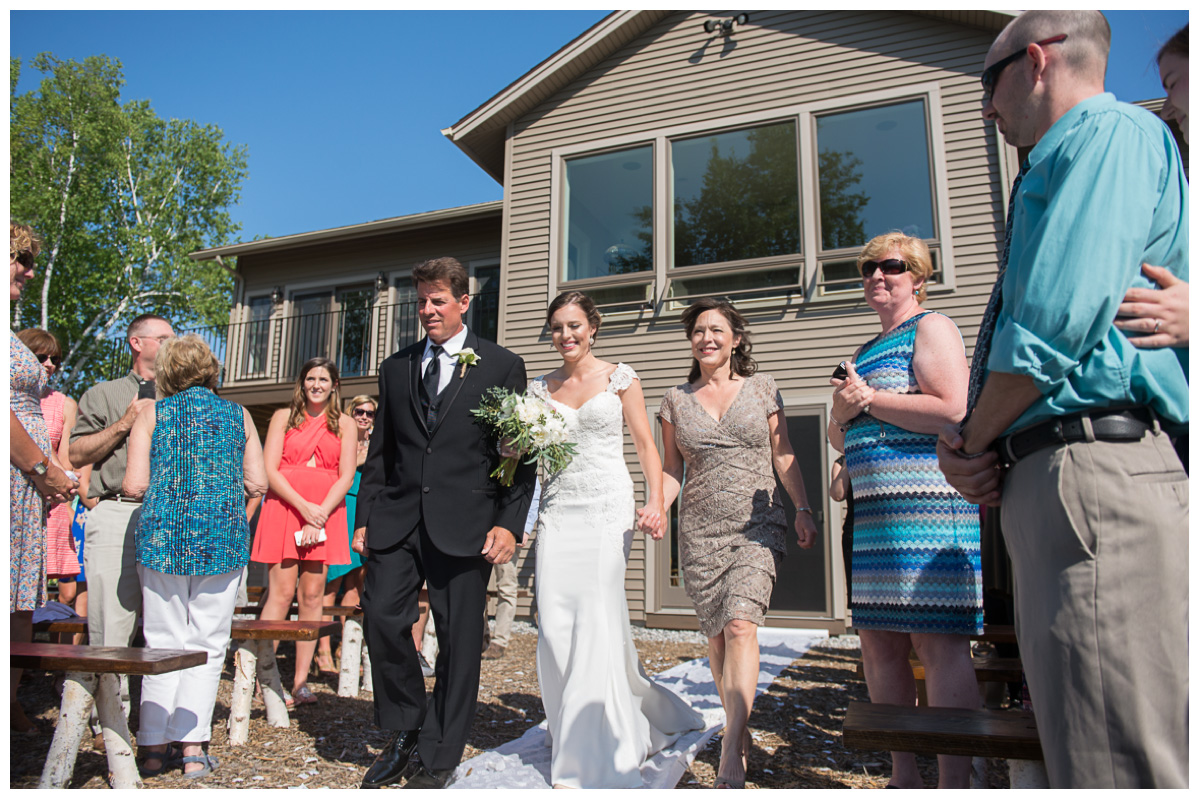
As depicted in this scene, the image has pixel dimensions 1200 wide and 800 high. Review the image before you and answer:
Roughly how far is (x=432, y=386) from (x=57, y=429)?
2.61m

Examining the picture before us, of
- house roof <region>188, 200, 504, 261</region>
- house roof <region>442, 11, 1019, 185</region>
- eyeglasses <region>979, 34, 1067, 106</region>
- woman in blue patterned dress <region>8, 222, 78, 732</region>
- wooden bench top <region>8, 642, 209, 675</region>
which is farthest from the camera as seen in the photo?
house roof <region>188, 200, 504, 261</region>

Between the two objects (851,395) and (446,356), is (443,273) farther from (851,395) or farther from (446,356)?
(851,395)

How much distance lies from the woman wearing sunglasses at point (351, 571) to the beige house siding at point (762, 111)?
3661 millimetres

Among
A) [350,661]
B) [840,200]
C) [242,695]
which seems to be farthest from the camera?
[840,200]

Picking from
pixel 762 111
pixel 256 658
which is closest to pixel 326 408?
pixel 256 658

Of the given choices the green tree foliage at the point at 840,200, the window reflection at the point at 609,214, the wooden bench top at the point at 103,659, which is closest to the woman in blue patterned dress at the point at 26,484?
the wooden bench top at the point at 103,659

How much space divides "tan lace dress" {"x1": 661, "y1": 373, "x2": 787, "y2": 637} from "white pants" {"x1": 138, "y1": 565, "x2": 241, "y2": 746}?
7.28ft

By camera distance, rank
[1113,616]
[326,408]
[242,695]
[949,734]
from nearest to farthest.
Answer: [1113,616] → [949,734] → [242,695] → [326,408]

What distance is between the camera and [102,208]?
2550 cm

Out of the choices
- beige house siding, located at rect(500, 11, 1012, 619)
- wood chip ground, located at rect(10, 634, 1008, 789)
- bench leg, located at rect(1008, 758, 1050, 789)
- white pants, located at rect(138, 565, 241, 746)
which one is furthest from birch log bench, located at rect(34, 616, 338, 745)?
beige house siding, located at rect(500, 11, 1012, 619)

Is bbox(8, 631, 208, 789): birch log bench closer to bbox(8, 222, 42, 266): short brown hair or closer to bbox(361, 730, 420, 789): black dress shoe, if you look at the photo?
bbox(361, 730, 420, 789): black dress shoe

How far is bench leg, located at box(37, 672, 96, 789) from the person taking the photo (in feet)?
9.52

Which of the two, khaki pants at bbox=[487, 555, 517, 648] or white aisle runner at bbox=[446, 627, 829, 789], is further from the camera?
khaki pants at bbox=[487, 555, 517, 648]

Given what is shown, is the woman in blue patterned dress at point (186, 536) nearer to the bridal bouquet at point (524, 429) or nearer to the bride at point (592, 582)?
the bridal bouquet at point (524, 429)
